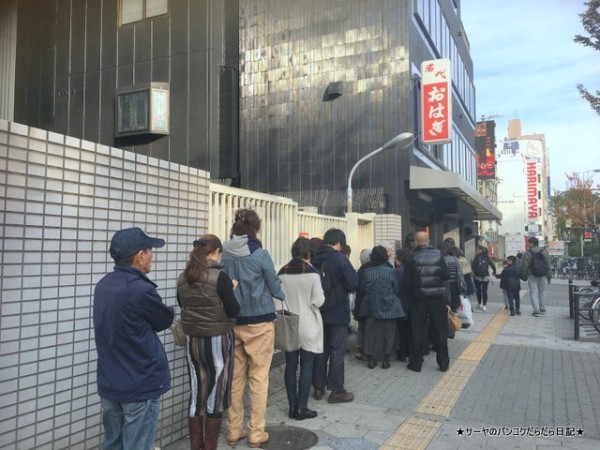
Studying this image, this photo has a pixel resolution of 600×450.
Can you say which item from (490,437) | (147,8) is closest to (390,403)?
(490,437)

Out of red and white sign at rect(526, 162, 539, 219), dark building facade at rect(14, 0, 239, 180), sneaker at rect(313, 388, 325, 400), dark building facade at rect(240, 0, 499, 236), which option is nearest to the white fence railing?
sneaker at rect(313, 388, 325, 400)

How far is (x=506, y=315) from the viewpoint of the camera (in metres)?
12.1

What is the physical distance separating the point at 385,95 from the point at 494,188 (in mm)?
56263

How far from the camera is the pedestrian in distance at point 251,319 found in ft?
13.9

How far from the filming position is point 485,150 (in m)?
33.1

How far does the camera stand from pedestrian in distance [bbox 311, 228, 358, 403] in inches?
214

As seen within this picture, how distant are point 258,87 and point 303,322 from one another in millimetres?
10897

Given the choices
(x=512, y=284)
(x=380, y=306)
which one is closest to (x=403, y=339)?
(x=380, y=306)

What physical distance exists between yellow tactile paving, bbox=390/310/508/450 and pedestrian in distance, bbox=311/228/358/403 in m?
0.90

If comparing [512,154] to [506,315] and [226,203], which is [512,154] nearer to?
[506,315]

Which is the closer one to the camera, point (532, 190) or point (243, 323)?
point (243, 323)

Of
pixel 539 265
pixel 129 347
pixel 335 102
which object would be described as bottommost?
pixel 129 347

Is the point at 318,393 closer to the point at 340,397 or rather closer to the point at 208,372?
the point at 340,397

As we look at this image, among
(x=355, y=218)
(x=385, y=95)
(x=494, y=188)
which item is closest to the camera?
(x=355, y=218)
